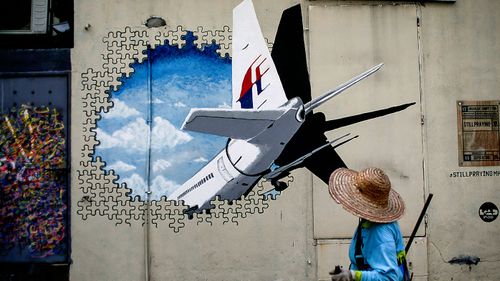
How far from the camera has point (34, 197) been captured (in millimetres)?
5738

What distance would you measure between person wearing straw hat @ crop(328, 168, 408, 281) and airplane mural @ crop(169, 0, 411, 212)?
6.70 feet

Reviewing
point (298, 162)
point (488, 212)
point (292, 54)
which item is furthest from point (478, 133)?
point (292, 54)

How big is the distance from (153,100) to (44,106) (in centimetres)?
116

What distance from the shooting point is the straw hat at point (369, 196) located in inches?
128

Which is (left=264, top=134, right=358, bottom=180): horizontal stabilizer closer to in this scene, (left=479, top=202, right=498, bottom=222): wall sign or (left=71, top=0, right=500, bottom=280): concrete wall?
(left=71, top=0, right=500, bottom=280): concrete wall

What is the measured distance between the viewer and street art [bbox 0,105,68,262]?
5.73 meters

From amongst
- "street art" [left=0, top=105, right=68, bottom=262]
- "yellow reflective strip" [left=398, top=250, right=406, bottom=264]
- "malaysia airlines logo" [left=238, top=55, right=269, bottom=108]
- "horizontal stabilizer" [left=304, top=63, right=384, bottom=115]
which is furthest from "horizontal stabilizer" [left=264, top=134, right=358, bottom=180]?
"yellow reflective strip" [left=398, top=250, right=406, bottom=264]

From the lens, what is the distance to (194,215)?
5730 millimetres

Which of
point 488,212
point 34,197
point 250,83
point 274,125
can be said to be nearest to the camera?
point 274,125

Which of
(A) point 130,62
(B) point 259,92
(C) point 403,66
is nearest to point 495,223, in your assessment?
(C) point 403,66

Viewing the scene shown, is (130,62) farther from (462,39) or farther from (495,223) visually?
(495,223)

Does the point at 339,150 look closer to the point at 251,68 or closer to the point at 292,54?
the point at 292,54

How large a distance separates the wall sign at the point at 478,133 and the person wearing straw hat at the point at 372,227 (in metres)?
2.83

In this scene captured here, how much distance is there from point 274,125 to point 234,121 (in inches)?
16.2
